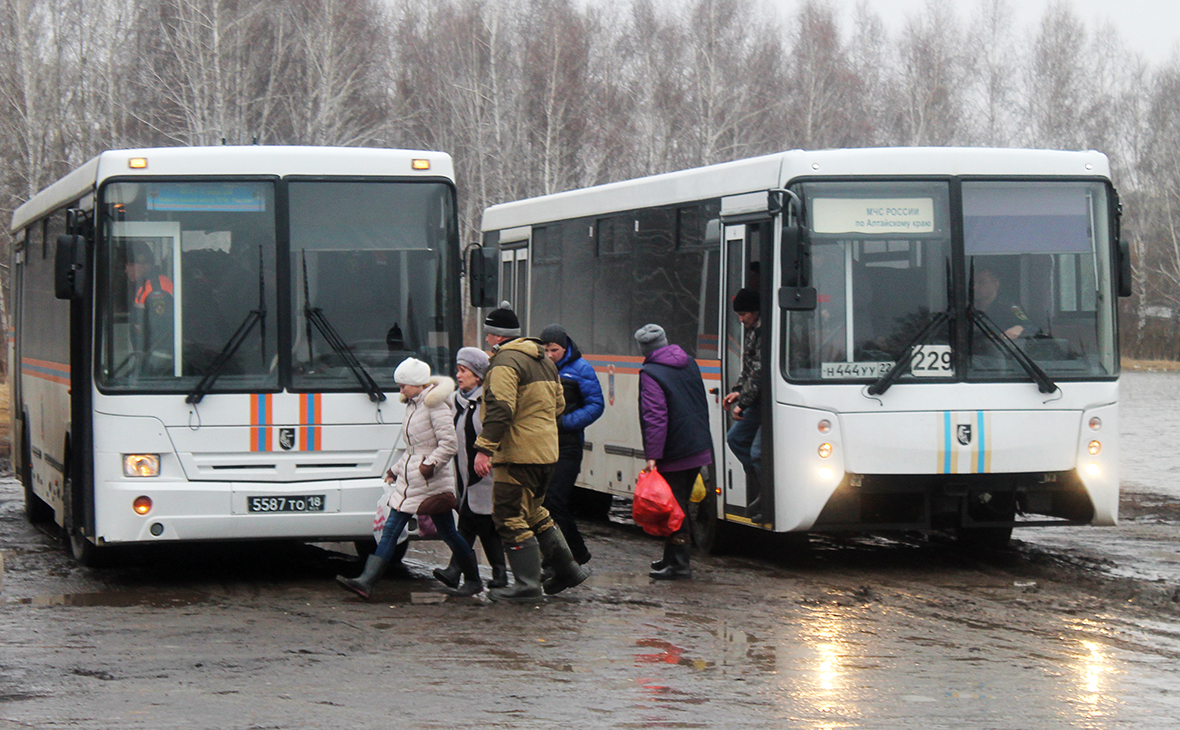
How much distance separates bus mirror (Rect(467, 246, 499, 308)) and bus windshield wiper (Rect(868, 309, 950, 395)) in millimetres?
2622

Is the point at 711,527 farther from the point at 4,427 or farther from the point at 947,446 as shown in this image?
the point at 4,427

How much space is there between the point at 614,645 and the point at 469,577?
1970 mm

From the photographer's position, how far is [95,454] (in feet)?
33.6

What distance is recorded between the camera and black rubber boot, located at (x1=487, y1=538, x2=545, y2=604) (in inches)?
387

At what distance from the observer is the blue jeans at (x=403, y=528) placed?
9.98 metres

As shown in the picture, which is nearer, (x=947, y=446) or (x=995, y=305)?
(x=947, y=446)

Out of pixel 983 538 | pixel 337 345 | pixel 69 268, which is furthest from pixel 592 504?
pixel 69 268

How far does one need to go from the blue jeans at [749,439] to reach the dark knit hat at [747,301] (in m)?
0.69

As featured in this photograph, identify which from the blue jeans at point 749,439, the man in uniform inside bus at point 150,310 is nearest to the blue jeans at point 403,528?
the man in uniform inside bus at point 150,310

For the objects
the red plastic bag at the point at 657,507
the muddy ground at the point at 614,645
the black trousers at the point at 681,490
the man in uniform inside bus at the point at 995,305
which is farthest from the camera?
the man in uniform inside bus at the point at 995,305

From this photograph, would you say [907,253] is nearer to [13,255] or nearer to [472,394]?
[472,394]

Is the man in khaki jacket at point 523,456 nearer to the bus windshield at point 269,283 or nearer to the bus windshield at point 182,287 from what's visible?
the bus windshield at point 269,283

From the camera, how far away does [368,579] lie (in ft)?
32.5

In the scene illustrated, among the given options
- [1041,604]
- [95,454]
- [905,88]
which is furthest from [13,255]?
[905,88]
